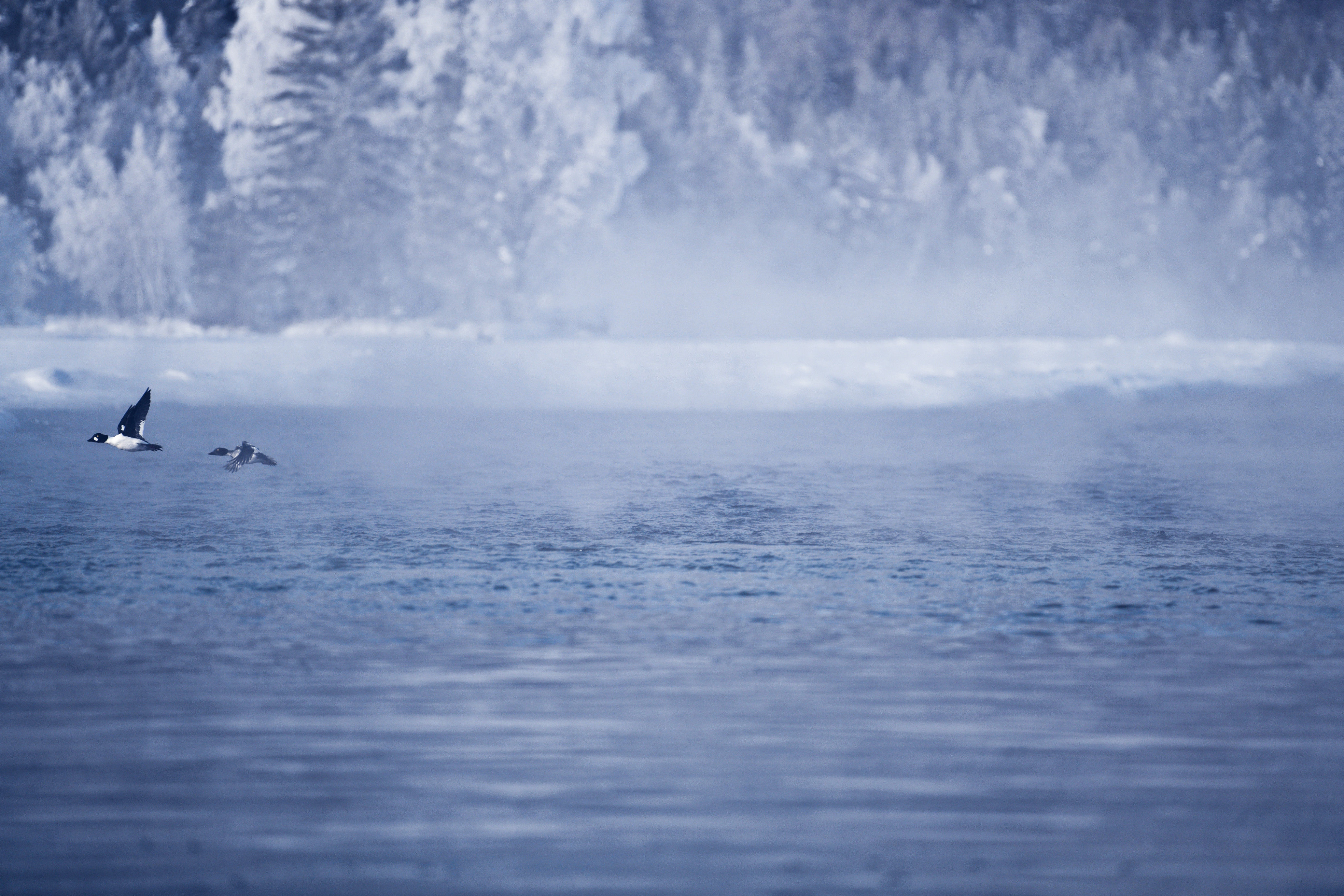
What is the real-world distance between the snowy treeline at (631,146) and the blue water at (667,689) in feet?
102

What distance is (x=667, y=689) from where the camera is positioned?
8.41m

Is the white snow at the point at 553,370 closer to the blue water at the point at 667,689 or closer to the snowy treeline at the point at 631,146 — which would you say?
the snowy treeline at the point at 631,146

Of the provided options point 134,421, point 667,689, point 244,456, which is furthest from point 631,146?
point 667,689

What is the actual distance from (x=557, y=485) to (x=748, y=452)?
4.71 meters

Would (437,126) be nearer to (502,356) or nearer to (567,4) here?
(567,4)

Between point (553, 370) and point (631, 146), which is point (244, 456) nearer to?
point (553, 370)

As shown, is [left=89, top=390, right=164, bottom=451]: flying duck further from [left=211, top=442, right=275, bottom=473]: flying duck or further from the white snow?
the white snow

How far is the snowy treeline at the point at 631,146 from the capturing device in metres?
47.3

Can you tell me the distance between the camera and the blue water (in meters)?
6.01

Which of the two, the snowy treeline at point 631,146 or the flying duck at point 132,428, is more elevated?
the snowy treeline at point 631,146

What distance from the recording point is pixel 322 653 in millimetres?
9289

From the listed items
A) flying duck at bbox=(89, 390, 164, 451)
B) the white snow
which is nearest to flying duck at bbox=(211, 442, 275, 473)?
flying duck at bbox=(89, 390, 164, 451)

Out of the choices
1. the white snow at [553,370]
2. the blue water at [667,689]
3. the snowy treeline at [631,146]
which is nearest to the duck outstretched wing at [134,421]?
the blue water at [667,689]

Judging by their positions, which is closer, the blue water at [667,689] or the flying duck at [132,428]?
the blue water at [667,689]
